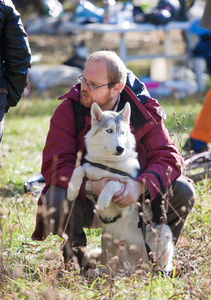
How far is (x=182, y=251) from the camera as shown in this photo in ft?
11.7

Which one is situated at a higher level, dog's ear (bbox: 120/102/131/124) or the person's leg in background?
dog's ear (bbox: 120/102/131/124)

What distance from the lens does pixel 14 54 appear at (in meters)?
3.78

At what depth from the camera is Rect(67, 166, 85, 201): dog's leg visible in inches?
123

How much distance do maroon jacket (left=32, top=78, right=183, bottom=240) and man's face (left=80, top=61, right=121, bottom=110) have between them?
95mm

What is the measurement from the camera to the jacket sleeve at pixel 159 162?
10.5ft

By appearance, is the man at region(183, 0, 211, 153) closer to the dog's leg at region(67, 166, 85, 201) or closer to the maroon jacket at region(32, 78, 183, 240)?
the maroon jacket at region(32, 78, 183, 240)

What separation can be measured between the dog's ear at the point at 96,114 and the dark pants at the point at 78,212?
541 millimetres

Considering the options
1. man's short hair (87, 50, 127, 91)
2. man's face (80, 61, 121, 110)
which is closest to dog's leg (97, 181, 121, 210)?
man's face (80, 61, 121, 110)

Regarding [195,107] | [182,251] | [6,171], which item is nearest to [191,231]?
[182,251]

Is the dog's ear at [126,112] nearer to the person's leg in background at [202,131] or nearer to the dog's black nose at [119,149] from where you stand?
the dog's black nose at [119,149]

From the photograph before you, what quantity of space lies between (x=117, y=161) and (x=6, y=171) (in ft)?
9.02

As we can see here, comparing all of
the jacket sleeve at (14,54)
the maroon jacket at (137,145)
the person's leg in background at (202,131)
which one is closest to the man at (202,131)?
the person's leg in background at (202,131)

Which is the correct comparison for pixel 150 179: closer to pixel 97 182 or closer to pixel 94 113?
pixel 97 182

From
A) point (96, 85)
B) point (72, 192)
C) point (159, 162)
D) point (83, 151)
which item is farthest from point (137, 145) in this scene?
point (72, 192)
